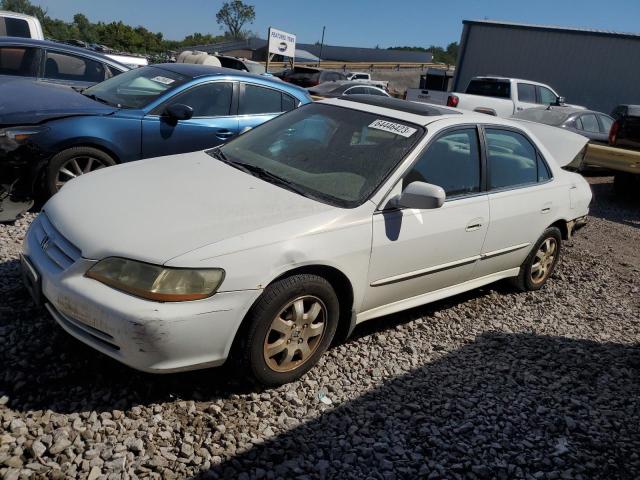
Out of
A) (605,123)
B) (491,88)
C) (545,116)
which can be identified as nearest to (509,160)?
(545,116)

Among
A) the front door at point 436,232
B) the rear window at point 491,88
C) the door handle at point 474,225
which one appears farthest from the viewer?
the rear window at point 491,88

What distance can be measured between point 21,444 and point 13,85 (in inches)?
189

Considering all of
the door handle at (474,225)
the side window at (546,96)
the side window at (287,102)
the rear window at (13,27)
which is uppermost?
the rear window at (13,27)

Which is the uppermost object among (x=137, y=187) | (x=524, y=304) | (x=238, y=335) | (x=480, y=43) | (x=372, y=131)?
(x=480, y=43)

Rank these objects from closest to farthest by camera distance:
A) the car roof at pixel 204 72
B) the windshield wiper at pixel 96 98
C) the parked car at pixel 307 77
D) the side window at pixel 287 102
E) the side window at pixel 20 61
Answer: the windshield wiper at pixel 96 98, the car roof at pixel 204 72, the side window at pixel 287 102, the side window at pixel 20 61, the parked car at pixel 307 77

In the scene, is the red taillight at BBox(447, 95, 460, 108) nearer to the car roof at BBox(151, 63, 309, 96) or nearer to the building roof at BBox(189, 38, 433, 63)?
the car roof at BBox(151, 63, 309, 96)

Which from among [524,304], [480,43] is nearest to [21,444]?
[524,304]

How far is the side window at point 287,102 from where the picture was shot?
22.0 ft

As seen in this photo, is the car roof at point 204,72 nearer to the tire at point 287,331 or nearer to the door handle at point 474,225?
the door handle at point 474,225

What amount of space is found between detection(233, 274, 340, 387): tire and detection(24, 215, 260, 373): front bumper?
103 mm

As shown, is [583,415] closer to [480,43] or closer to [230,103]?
[230,103]

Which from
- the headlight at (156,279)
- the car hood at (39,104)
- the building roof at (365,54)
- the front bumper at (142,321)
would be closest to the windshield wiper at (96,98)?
the car hood at (39,104)

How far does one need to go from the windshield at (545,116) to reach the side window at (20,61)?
839 centimetres

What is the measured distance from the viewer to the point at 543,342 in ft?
13.5
